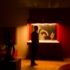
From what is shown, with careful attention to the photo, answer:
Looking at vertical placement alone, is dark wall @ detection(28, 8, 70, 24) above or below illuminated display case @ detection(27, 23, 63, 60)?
above

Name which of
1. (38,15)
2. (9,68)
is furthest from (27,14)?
(9,68)

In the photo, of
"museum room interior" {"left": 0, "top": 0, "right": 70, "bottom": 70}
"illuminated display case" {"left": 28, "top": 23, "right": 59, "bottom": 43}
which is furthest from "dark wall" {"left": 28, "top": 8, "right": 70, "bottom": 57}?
"illuminated display case" {"left": 28, "top": 23, "right": 59, "bottom": 43}

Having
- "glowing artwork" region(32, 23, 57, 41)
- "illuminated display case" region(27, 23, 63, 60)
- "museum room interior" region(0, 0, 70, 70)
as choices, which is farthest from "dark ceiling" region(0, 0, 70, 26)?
"glowing artwork" region(32, 23, 57, 41)

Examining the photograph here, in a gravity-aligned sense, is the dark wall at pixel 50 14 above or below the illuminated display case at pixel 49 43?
above

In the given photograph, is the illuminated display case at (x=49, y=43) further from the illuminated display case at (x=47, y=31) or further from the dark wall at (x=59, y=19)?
the dark wall at (x=59, y=19)

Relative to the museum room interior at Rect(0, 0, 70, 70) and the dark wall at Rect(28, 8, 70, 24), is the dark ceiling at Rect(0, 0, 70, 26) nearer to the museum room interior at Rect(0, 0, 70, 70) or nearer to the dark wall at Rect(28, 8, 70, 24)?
the museum room interior at Rect(0, 0, 70, 70)

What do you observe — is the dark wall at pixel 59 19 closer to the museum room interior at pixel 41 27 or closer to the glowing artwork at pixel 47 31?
the museum room interior at pixel 41 27

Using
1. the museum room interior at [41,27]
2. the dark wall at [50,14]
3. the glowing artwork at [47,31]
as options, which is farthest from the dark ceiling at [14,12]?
the glowing artwork at [47,31]

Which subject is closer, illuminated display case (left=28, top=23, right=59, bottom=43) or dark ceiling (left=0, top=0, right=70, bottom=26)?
dark ceiling (left=0, top=0, right=70, bottom=26)

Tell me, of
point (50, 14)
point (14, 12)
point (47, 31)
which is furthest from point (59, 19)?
point (14, 12)

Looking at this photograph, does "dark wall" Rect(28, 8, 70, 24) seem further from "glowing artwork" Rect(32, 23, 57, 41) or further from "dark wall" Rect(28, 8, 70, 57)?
"glowing artwork" Rect(32, 23, 57, 41)

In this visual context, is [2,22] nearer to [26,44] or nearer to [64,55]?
[26,44]

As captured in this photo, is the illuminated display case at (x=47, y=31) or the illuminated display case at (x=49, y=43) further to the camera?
the illuminated display case at (x=47, y=31)

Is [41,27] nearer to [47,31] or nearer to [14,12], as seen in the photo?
[47,31]
